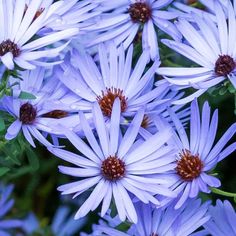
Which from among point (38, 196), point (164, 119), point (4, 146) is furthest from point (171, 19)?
point (38, 196)

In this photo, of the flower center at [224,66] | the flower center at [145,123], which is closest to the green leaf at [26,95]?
the flower center at [145,123]

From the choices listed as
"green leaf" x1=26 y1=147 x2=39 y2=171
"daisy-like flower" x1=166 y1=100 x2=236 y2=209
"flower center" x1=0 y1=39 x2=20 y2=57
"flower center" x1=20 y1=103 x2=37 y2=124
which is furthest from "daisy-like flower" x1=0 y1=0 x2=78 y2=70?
"daisy-like flower" x1=166 y1=100 x2=236 y2=209

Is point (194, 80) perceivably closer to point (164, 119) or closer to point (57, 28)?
point (164, 119)

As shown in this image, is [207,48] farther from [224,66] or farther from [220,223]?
[220,223]

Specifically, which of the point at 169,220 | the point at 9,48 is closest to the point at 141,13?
the point at 9,48

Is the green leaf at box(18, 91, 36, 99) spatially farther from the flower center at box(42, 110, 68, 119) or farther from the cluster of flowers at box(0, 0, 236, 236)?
the flower center at box(42, 110, 68, 119)

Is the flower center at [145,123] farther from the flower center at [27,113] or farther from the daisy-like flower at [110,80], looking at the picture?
the flower center at [27,113]
